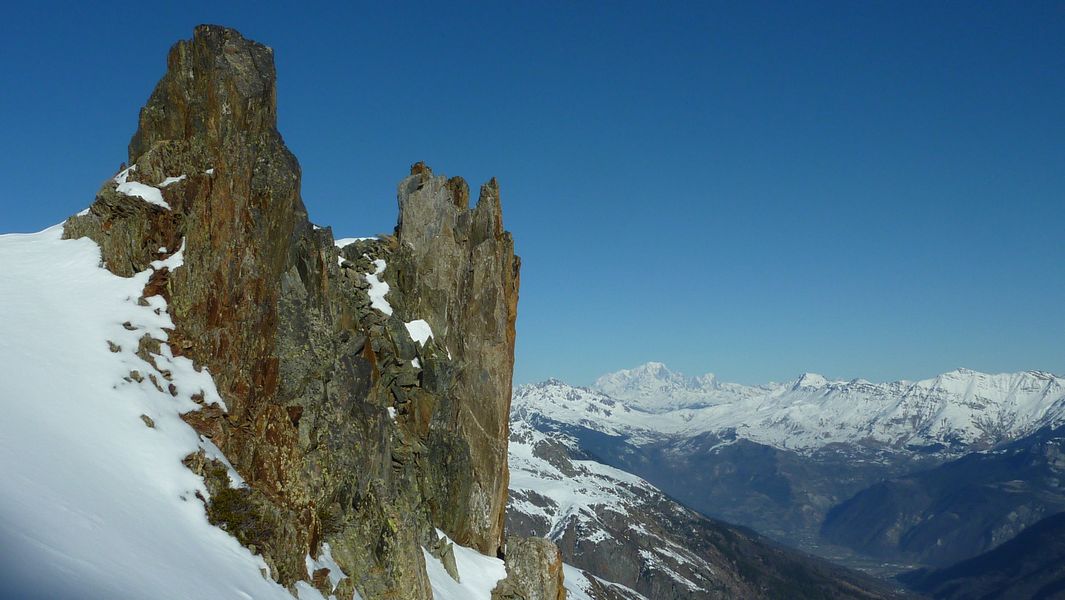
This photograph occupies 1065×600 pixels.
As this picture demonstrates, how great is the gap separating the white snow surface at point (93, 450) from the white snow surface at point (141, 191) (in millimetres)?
2538

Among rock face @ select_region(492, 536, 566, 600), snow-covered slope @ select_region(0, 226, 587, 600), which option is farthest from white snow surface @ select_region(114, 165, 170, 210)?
rock face @ select_region(492, 536, 566, 600)

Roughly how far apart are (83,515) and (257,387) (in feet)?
37.6

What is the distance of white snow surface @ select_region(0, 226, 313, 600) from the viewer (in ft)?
51.7

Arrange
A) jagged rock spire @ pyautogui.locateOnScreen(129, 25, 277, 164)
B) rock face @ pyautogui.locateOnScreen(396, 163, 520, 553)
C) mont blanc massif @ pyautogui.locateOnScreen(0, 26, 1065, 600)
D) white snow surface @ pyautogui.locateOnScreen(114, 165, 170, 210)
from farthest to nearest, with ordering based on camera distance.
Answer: rock face @ pyautogui.locateOnScreen(396, 163, 520, 553), jagged rock spire @ pyautogui.locateOnScreen(129, 25, 277, 164), white snow surface @ pyautogui.locateOnScreen(114, 165, 170, 210), mont blanc massif @ pyautogui.locateOnScreen(0, 26, 1065, 600)

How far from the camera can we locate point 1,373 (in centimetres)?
2222

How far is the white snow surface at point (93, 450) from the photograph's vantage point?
15766mm

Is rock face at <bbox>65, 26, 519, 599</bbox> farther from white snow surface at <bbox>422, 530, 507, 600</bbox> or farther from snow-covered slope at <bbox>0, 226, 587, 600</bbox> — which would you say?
white snow surface at <bbox>422, 530, 507, 600</bbox>

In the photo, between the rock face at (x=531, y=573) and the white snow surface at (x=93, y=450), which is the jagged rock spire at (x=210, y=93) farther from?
the rock face at (x=531, y=573)

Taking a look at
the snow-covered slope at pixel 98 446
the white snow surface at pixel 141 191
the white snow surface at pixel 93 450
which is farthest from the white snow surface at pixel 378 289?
the white snow surface at pixel 93 450

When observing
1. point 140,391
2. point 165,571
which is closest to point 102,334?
point 140,391

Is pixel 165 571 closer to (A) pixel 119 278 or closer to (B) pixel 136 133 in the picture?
(A) pixel 119 278

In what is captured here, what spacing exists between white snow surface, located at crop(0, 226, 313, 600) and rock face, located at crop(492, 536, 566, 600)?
26.0 meters

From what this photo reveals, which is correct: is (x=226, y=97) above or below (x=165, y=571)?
above

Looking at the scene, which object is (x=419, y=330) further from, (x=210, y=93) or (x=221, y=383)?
(x=221, y=383)
